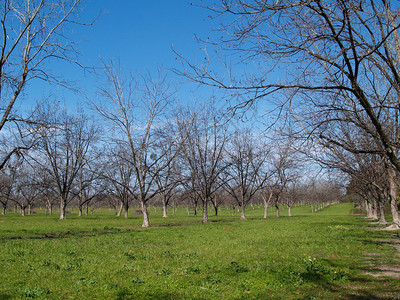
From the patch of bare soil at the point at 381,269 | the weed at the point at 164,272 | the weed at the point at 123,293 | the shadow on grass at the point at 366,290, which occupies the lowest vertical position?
the patch of bare soil at the point at 381,269

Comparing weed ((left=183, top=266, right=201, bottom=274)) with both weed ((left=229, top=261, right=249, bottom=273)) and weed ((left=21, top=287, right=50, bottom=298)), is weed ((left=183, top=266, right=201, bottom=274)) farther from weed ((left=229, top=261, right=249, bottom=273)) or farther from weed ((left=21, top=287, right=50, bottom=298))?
weed ((left=21, top=287, right=50, bottom=298))

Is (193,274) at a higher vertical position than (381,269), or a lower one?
higher

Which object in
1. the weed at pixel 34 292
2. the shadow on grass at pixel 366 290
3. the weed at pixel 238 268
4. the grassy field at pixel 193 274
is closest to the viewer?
the weed at pixel 34 292

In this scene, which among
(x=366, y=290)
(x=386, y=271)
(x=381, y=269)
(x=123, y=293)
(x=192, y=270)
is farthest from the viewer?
(x=381, y=269)

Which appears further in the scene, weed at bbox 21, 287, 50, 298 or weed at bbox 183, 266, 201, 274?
weed at bbox 183, 266, 201, 274

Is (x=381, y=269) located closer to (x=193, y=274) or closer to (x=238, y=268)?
(x=238, y=268)

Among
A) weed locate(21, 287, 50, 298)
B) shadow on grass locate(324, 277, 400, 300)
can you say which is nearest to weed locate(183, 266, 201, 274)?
shadow on grass locate(324, 277, 400, 300)

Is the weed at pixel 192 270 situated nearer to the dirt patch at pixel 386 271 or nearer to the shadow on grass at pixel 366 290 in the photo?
the shadow on grass at pixel 366 290

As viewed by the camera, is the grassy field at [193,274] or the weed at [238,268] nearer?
the grassy field at [193,274]

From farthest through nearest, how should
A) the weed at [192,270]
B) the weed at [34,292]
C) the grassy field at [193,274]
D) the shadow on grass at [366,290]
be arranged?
1. the weed at [192,270]
2. the grassy field at [193,274]
3. the shadow on grass at [366,290]
4. the weed at [34,292]

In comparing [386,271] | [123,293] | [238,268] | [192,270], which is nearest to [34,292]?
[123,293]

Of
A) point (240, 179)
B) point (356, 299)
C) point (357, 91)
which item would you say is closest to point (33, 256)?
point (356, 299)

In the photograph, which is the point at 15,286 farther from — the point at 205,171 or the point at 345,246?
the point at 205,171

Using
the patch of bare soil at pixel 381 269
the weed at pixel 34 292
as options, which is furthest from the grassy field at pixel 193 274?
the patch of bare soil at pixel 381 269
